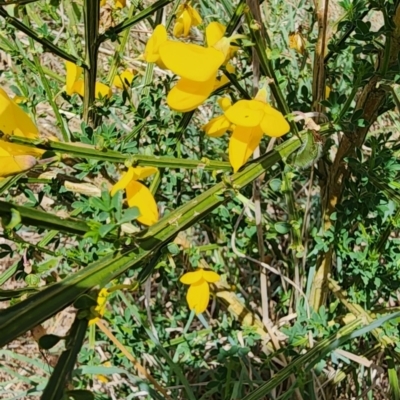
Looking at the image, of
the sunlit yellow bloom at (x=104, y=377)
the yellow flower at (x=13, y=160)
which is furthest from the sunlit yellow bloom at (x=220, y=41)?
the sunlit yellow bloom at (x=104, y=377)

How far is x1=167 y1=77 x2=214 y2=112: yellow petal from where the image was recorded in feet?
2.08

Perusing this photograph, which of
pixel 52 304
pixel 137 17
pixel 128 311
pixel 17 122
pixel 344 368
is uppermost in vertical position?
pixel 137 17

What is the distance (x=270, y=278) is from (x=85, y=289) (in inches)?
40.7

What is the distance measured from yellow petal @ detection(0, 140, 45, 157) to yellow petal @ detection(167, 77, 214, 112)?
0.15 m

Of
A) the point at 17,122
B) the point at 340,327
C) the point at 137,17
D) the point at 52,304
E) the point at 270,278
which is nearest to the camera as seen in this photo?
the point at 52,304

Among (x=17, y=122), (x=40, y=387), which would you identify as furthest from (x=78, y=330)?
(x=40, y=387)

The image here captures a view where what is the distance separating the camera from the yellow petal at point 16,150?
577 millimetres

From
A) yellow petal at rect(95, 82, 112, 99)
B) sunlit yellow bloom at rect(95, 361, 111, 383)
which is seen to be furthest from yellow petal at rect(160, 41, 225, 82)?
sunlit yellow bloom at rect(95, 361, 111, 383)

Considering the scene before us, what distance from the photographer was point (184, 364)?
1313 millimetres

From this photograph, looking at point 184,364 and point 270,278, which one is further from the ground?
point 270,278

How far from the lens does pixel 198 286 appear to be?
1.00m

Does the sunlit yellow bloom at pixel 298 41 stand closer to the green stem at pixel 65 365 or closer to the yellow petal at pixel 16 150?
the yellow petal at pixel 16 150

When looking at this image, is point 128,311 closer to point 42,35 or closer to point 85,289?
point 42,35

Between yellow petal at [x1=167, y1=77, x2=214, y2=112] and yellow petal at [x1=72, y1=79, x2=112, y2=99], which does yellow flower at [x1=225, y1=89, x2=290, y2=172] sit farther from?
yellow petal at [x1=72, y1=79, x2=112, y2=99]
